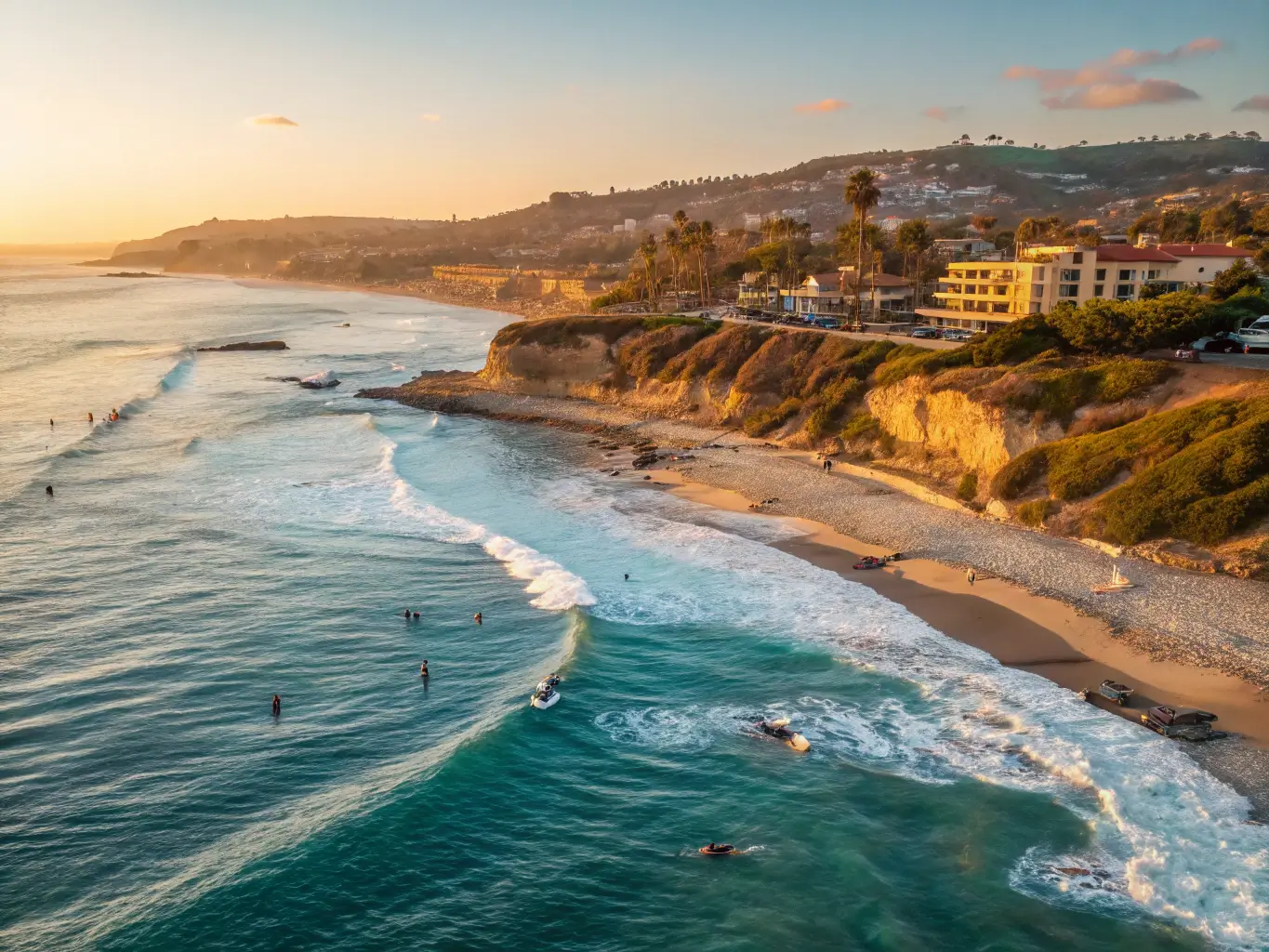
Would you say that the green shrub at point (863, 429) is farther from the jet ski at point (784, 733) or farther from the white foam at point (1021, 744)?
the jet ski at point (784, 733)

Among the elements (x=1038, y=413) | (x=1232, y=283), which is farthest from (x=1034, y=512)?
(x=1232, y=283)

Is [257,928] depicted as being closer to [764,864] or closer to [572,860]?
[572,860]

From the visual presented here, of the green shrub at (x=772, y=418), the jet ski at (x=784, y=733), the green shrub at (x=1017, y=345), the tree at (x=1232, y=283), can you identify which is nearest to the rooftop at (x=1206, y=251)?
the tree at (x=1232, y=283)

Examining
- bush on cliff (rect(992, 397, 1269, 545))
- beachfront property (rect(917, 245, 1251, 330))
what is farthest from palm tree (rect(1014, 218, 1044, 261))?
bush on cliff (rect(992, 397, 1269, 545))

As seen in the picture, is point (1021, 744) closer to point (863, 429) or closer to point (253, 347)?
point (863, 429)

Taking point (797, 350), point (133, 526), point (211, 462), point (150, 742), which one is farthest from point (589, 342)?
point (150, 742)

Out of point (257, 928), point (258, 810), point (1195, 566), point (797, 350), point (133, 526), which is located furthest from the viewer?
point (797, 350)
